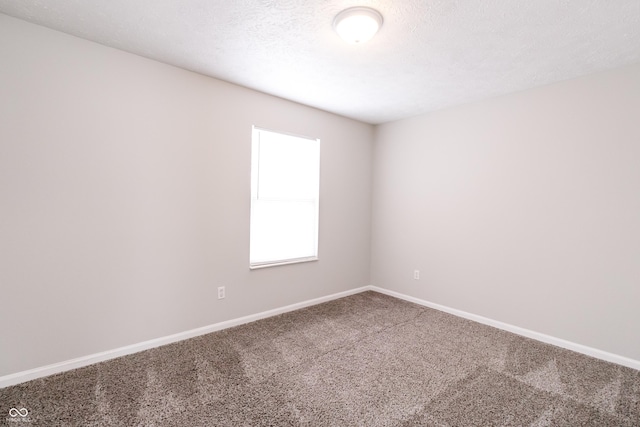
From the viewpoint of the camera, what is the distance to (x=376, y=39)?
2.14 m

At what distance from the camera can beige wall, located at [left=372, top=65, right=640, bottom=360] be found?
2461 millimetres

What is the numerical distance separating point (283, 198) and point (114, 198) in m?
1.66

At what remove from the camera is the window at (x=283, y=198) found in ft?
10.8

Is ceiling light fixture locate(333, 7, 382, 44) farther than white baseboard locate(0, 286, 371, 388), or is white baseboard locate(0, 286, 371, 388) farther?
white baseboard locate(0, 286, 371, 388)

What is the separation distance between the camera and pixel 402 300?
3.98 meters

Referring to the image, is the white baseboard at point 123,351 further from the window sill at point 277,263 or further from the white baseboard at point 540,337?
the white baseboard at point 540,337

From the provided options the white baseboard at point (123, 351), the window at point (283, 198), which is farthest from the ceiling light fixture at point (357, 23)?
the white baseboard at point (123, 351)

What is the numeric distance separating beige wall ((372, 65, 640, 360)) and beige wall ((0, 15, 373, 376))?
6.29ft

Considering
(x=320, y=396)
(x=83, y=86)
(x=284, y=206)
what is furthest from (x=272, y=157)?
(x=320, y=396)

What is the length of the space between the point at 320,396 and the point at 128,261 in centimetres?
183
